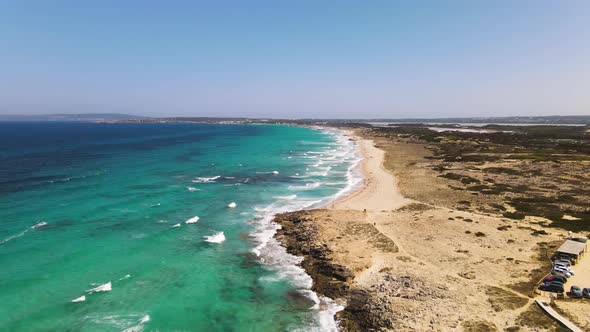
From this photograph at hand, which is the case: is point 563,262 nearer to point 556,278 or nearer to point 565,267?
point 565,267

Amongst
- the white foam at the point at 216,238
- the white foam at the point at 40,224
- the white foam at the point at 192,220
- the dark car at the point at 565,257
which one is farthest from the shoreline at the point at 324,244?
the white foam at the point at 40,224

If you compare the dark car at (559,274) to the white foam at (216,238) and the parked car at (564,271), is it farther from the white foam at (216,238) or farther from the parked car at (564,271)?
the white foam at (216,238)

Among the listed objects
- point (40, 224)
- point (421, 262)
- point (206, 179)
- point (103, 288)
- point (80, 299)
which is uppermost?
point (206, 179)

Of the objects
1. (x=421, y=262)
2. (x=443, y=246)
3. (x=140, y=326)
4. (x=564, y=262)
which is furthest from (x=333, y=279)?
(x=564, y=262)

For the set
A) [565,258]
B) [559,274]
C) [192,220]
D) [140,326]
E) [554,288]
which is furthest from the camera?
[192,220]

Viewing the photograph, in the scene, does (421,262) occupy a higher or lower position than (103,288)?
higher

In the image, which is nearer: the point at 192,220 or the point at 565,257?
the point at 565,257
